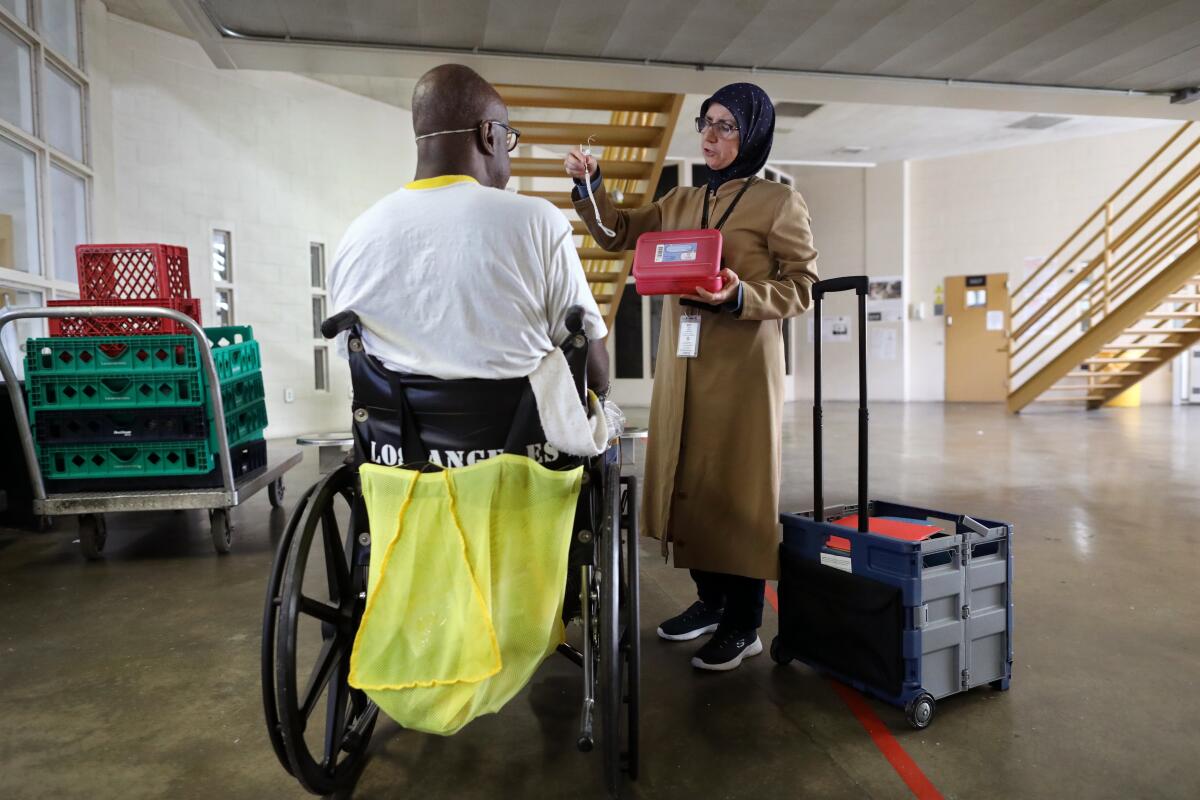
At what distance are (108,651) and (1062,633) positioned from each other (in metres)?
2.89

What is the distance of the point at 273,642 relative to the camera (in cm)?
133

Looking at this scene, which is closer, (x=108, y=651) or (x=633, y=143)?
(x=108, y=651)

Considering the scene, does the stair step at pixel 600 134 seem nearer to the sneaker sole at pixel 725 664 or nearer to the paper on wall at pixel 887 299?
the sneaker sole at pixel 725 664

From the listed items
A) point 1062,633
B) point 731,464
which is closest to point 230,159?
point 731,464

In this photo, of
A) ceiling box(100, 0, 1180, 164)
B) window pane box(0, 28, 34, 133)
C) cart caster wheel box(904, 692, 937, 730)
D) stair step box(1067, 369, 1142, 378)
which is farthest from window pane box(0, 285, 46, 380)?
stair step box(1067, 369, 1142, 378)

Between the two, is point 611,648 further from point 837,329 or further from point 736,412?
point 837,329

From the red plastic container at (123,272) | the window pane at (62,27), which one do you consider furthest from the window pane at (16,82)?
the red plastic container at (123,272)

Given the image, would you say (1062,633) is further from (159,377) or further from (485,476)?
(159,377)

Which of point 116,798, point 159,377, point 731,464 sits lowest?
point 116,798

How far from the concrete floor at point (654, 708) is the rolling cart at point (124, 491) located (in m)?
0.16

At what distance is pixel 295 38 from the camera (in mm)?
3377

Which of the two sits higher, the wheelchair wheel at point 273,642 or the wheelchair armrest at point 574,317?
the wheelchair armrest at point 574,317

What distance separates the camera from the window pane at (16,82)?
4123 millimetres

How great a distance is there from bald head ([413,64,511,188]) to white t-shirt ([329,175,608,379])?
0.10 metres
